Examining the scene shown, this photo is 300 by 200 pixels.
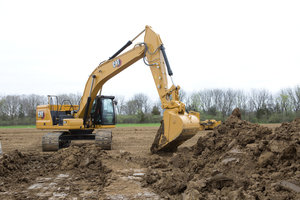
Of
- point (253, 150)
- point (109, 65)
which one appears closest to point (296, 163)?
point (253, 150)

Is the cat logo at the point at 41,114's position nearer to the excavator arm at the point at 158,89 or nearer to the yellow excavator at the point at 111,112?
the yellow excavator at the point at 111,112

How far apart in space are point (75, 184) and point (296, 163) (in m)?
4.42

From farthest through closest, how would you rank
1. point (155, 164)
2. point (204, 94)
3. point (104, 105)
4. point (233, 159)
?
point (204, 94) → point (104, 105) → point (155, 164) → point (233, 159)

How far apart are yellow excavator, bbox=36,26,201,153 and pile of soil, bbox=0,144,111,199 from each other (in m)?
2.03

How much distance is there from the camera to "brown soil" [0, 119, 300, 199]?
4.06 metres

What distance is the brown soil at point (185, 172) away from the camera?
406cm

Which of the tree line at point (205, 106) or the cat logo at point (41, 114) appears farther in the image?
the tree line at point (205, 106)

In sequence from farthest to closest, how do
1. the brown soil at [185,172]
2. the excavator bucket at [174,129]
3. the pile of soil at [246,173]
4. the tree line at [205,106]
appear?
the tree line at [205,106] → the excavator bucket at [174,129] → the brown soil at [185,172] → the pile of soil at [246,173]

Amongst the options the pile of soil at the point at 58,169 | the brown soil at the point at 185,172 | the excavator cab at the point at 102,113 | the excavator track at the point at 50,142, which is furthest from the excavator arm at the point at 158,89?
the pile of soil at the point at 58,169

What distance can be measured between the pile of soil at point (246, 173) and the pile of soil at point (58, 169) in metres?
1.53

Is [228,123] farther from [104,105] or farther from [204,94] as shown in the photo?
[204,94]

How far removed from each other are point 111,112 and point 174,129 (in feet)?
15.3

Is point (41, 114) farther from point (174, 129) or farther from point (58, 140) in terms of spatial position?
point (174, 129)

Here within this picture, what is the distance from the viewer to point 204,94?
55.8 metres
